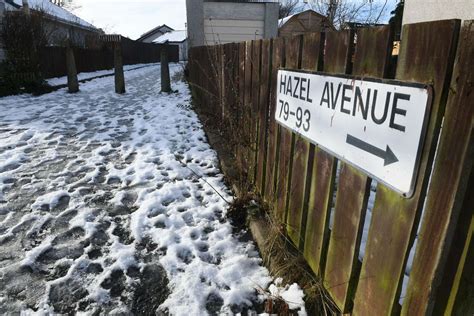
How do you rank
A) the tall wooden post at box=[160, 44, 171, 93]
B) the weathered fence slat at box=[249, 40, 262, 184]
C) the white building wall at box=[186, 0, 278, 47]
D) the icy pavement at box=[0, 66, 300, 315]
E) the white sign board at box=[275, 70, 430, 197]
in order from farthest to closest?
the white building wall at box=[186, 0, 278, 47]
the tall wooden post at box=[160, 44, 171, 93]
the weathered fence slat at box=[249, 40, 262, 184]
the icy pavement at box=[0, 66, 300, 315]
the white sign board at box=[275, 70, 430, 197]

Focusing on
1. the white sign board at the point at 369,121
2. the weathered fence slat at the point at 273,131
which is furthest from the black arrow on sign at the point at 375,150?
the weathered fence slat at the point at 273,131

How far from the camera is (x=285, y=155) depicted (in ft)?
8.21

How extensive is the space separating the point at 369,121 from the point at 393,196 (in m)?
0.33

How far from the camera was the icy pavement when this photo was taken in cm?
216

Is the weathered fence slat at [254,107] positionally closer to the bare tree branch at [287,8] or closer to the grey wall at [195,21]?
the grey wall at [195,21]

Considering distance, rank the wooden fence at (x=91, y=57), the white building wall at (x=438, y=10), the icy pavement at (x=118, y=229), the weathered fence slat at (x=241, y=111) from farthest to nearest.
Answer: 1. the wooden fence at (x=91, y=57)
2. the white building wall at (x=438, y=10)
3. the weathered fence slat at (x=241, y=111)
4. the icy pavement at (x=118, y=229)

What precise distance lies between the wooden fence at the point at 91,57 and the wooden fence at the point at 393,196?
9.31 m

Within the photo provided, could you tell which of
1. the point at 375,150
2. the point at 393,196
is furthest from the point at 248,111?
the point at 393,196

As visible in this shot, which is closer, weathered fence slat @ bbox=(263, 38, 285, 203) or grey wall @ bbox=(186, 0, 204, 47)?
weathered fence slat @ bbox=(263, 38, 285, 203)

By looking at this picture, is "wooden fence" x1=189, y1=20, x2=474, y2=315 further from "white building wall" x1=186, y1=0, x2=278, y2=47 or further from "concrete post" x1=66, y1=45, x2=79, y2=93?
"white building wall" x1=186, y1=0, x2=278, y2=47

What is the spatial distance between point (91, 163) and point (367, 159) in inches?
153

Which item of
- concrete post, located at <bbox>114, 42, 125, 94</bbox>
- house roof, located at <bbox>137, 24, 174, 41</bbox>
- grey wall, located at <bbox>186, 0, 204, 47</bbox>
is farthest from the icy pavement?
house roof, located at <bbox>137, 24, 174, 41</bbox>

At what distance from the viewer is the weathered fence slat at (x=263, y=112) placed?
9.16 ft

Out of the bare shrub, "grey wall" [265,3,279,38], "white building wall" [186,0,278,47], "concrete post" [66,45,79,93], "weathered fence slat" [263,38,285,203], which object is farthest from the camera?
"grey wall" [265,3,279,38]
